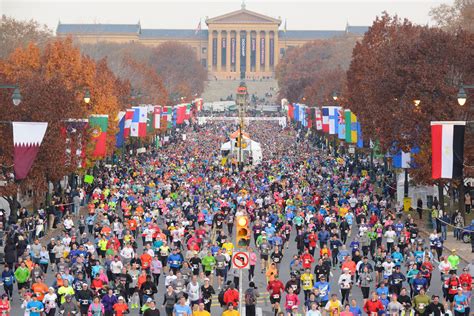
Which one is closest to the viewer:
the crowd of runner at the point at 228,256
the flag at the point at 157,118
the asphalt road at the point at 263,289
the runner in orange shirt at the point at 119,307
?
the runner in orange shirt at the point at 119,307

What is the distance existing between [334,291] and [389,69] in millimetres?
22047

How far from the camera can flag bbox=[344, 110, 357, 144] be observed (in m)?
66.9

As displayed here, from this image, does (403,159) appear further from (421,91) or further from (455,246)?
(455,246)

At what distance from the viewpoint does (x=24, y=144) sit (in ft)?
103

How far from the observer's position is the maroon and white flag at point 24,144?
31.2 m

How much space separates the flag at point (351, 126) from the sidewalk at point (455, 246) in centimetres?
2056

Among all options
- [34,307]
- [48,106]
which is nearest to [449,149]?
[34,307]

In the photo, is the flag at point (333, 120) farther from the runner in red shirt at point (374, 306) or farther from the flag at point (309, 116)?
the runner in red shirt at point (374, 306)

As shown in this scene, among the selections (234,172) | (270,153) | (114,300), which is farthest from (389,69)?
(270,153)

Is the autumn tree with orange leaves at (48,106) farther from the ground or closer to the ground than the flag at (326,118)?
farther from the ground

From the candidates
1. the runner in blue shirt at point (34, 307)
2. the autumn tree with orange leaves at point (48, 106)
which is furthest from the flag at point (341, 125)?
the runner in blue shirt at point (34, 307)

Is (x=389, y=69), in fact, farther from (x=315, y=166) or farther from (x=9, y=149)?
(x=315, y=166)

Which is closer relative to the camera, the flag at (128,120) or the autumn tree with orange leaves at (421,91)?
the autumn tree with orange leaves at (421,91)

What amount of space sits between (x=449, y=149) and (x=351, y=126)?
35.5 meters
